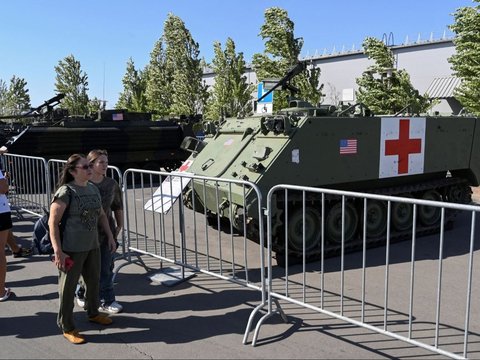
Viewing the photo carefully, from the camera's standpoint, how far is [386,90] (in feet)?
62.2

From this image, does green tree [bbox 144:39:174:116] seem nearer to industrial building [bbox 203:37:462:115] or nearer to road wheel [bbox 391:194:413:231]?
industrial building [bbox 203:37:462:115]

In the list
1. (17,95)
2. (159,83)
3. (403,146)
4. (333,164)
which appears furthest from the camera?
(17,95)

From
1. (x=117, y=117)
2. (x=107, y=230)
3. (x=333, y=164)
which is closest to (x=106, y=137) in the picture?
(x=117, y=117)

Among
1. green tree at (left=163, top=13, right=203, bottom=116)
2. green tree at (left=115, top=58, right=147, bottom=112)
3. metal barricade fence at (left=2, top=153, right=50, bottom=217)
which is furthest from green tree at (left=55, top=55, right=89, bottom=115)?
metal barricade fence at (left=2, top=153, right=50, bottom=217)

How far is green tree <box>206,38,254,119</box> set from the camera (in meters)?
25.3

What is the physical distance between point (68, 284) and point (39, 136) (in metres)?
11.4

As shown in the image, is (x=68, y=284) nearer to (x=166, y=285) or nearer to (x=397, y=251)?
(x=166, y=285)

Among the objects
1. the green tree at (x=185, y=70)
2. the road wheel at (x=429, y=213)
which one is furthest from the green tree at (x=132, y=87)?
the road wheel at (x=429, y=213)

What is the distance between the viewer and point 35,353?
4.13 meters

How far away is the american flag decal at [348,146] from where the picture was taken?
7688 millimetres

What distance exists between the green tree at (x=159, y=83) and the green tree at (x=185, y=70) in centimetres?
256

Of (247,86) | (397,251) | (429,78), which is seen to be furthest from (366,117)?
(429,78)

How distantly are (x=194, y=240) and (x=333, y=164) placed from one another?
2.45m

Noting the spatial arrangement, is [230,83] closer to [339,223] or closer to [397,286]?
[339,223]
